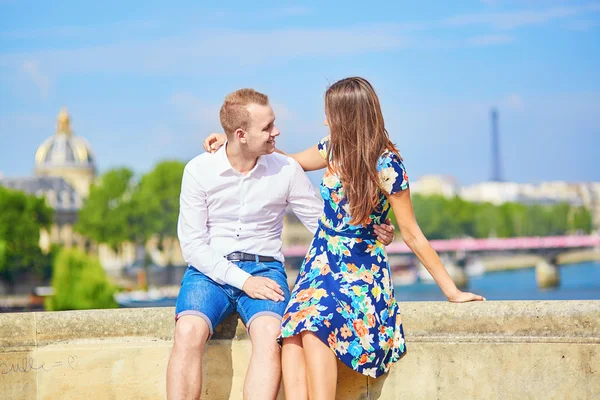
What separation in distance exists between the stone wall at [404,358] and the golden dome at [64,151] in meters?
91.6

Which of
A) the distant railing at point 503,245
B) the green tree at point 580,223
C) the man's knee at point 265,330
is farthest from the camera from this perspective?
the green tree at point 580,223

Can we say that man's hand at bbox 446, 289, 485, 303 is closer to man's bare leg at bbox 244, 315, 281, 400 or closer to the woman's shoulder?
the woman's shoulder

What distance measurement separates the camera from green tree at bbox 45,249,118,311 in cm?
3888

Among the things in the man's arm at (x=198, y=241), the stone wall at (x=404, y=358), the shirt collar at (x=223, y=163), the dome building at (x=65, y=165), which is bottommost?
the stone wall at (x=404, y=358)

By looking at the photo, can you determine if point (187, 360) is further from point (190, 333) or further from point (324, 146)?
point (324, 146)

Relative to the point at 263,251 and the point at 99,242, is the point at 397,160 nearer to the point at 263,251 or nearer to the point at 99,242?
the point at 263,251

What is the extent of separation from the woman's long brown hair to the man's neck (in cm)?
39

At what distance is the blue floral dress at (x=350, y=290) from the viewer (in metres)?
A: 3.45

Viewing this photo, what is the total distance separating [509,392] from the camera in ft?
11.9

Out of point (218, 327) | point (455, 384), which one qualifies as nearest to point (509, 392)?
point (455, 384)

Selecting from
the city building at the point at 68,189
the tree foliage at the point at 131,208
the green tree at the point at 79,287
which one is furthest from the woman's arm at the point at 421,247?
the tree foliage at the point at 131,208

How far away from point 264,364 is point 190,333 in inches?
11.2

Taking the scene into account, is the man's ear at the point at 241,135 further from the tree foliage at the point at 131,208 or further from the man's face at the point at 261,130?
the tree foliage at the point at 131,208

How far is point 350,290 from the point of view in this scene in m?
3.53
